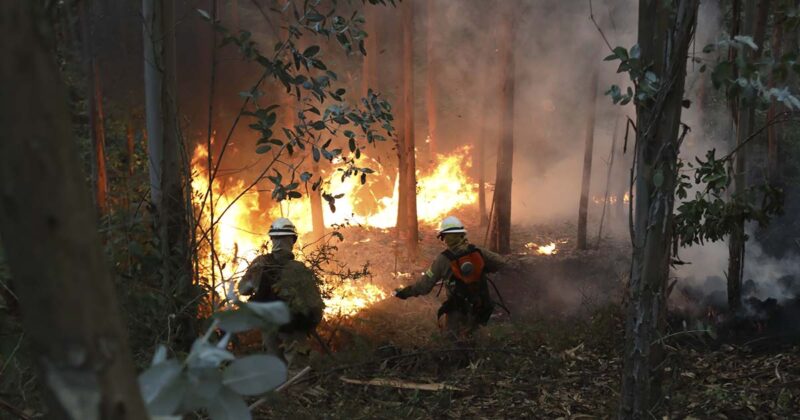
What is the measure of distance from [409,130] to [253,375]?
1465cm

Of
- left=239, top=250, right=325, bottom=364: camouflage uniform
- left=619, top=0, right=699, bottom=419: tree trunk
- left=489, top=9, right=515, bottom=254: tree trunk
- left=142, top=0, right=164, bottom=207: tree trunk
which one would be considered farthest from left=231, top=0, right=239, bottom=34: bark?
left=619, top=0, right=699, bottom=419: tree trunk

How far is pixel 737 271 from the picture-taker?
8711 millimetres

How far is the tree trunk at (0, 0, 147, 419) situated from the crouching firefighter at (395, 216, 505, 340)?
663 cm

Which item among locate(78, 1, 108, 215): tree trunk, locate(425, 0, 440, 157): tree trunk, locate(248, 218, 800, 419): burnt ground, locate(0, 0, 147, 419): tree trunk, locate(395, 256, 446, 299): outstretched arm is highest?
locate(425, 0, 440, 157): tree trunk

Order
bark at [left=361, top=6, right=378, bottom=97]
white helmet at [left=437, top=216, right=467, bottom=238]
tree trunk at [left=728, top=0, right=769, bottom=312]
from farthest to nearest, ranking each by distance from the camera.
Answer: bark at [left=361, top=6, right=378, bottom=97]
tree trunk at [left=728, top=0, right=769, bottom=312]
white helmet at [left=437, top=216, right=467, bottom=238]

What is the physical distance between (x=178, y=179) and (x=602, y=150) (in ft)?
83.9

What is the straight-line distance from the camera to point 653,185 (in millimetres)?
A: 3381

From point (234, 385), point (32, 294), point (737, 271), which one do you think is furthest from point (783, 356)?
point (32, 294)

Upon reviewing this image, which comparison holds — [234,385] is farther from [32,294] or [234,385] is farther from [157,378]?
[32,294]

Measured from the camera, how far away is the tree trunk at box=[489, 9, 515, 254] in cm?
1502

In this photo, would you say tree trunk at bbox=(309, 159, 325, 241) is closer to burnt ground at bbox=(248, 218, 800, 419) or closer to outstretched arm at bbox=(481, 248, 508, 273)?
burnt ground at bbox=(248, 218, 800, 419)

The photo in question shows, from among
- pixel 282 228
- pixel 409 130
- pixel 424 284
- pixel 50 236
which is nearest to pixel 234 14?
pixel 409 130

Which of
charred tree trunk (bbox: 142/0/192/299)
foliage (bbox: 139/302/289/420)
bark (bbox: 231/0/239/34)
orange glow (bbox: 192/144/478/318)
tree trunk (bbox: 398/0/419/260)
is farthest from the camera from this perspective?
bark (bbox: 231/0/239/34)

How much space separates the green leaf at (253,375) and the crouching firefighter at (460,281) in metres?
6.26
